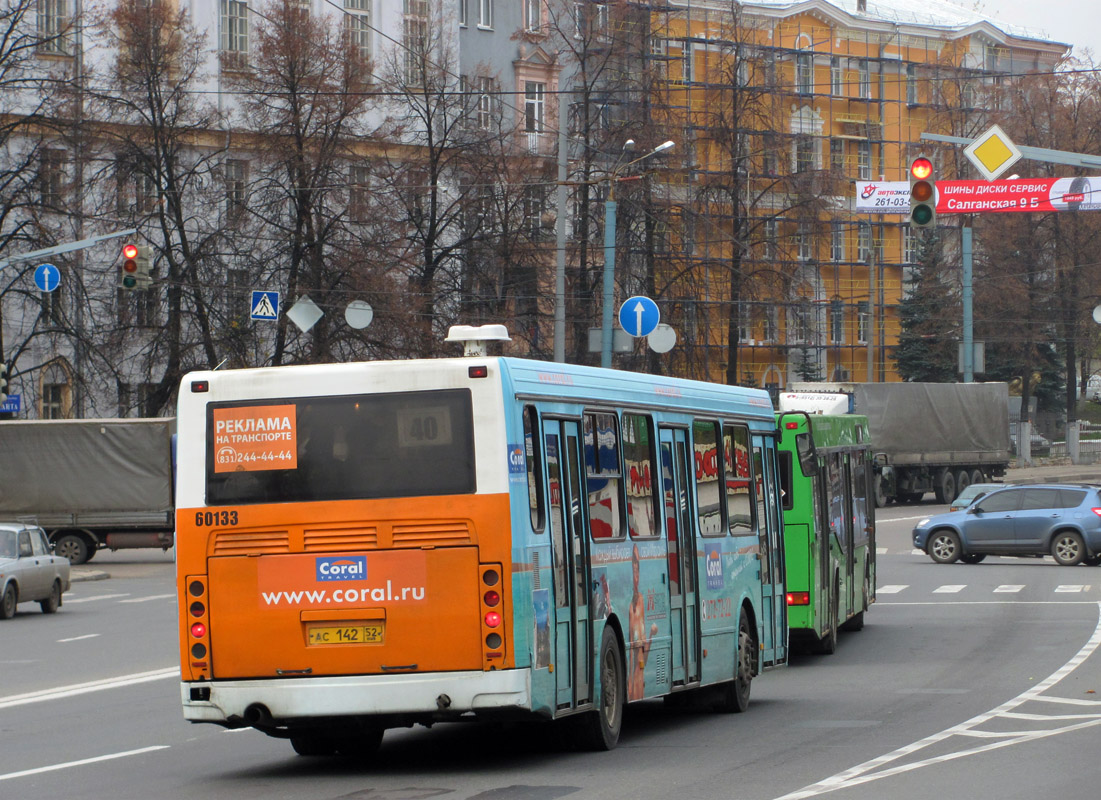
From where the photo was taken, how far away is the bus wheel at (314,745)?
11.5 m

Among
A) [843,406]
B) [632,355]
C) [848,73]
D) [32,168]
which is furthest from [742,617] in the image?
[848,73]

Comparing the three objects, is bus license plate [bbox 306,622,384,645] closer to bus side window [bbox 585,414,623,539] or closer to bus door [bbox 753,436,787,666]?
bus side window [bbox 585,414,623,539]

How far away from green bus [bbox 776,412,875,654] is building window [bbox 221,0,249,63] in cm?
3983

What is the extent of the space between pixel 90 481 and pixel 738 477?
2591 centimetres

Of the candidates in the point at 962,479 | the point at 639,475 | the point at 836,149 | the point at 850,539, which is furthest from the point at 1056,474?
the point at 639,475

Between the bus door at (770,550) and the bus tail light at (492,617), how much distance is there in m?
5.53

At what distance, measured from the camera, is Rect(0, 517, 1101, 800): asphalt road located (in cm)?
987

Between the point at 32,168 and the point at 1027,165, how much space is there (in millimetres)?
48499

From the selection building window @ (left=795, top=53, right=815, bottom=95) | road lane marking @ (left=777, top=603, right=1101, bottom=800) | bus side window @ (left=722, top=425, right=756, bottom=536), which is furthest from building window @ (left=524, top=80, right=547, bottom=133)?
road lane marking @ (left=777, top=603, right=1101, bottom=800)

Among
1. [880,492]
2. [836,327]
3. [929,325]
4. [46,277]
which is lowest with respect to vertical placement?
[880,492]

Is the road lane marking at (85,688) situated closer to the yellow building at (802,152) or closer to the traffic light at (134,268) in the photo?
the traffic light at (134,268)

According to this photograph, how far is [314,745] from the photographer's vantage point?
11641 millimetres

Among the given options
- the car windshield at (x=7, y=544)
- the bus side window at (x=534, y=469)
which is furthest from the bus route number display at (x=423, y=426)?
the car windshield at (x=7, y=544)

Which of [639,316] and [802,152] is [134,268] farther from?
[802,152]
